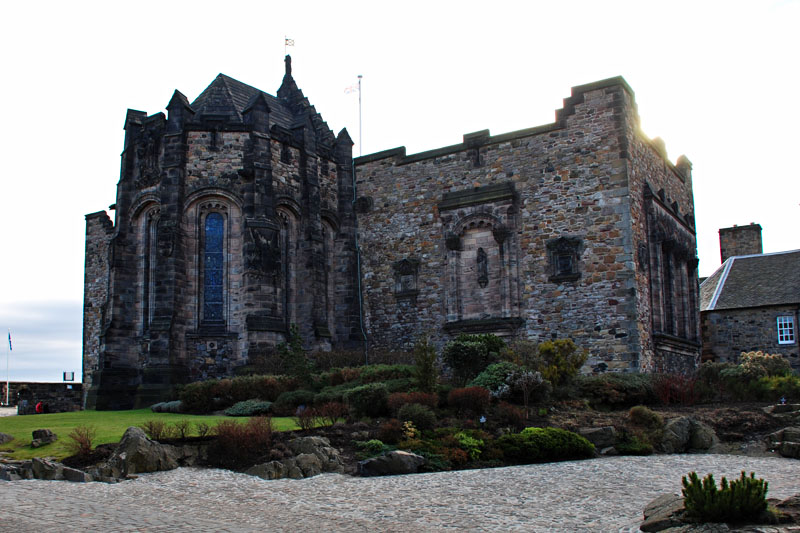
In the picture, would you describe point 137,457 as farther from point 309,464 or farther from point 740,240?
point 740,240

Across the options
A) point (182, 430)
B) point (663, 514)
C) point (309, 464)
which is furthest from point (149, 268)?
point (663, 514)

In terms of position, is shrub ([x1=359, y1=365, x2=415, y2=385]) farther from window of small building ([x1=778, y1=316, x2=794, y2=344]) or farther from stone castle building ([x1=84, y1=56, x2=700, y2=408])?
window of small building ([x1=778, y1=316, x2=794, y2=344])

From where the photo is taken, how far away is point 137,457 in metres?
12.9

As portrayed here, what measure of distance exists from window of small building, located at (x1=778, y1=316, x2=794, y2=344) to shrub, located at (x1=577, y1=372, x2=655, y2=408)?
13429 millimetres

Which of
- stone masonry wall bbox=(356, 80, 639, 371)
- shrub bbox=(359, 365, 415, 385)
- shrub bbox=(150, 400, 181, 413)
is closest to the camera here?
shrub bbox=(359, 365, 415, 385)

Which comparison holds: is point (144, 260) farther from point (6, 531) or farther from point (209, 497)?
point (6, 531)

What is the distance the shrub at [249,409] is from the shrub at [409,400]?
439cm

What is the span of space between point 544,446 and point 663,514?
5750mm

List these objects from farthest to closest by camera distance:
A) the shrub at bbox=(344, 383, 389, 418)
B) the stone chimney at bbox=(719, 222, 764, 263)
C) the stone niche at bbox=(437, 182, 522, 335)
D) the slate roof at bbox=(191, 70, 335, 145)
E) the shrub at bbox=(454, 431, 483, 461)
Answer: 1. the stone chimney at bbox=(719, 222, 764, 263)
2. the slate roof at bbox=(191, 70, 335, 145)
3. the stone niche at bbox=(437, 182, 522, 335)
4. the shrub at bbox=(344, 383, 389, 418)
5. the shrub at bbox=(454, 431, 483, 461)

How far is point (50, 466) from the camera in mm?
12695

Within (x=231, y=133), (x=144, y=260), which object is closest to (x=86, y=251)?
(x=144, y=260)

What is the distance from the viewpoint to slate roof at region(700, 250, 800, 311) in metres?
30.6

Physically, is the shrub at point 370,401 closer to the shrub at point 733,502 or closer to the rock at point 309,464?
the rock at point 309,464

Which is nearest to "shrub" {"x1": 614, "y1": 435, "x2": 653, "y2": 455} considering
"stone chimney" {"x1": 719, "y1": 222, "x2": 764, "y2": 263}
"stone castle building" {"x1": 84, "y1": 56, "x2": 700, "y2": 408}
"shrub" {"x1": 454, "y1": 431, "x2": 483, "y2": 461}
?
"shrub" {"x1": 454, "y1": 431, "x2": 483, "y2": 461}
